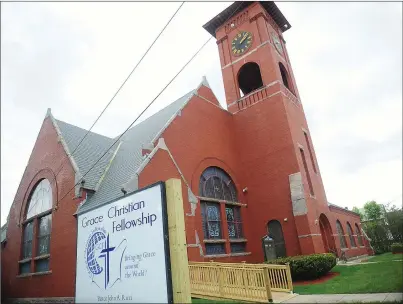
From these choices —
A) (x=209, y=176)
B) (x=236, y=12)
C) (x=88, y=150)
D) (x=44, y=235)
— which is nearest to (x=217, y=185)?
(x=209, y=176)

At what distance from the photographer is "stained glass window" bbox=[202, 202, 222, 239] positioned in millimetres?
16125

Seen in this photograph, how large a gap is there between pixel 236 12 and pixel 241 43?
2.89 meters

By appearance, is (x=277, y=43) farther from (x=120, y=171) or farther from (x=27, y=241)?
(x=27, y=241)

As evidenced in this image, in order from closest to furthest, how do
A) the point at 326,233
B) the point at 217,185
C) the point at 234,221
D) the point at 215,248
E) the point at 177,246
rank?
the point at 177,246 < the point at 215,248 < the point at 217,185 < the point at 234,221 < the point at 326,233

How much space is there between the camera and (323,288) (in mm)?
11625

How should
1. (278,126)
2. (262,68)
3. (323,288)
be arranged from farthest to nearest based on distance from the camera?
(262,68)
(278,126)
(323,288)

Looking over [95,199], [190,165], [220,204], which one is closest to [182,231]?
[95,199]

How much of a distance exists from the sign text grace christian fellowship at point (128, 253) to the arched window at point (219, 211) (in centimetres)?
841

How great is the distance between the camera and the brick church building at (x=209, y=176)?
13.8 meters

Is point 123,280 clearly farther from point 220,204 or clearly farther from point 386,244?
point 386,244

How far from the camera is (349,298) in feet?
29.8

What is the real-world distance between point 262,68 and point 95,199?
14.6 meters

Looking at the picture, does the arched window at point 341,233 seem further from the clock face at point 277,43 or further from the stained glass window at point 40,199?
the stained glass window at point 40,199

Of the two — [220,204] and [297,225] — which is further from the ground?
[220,204]
